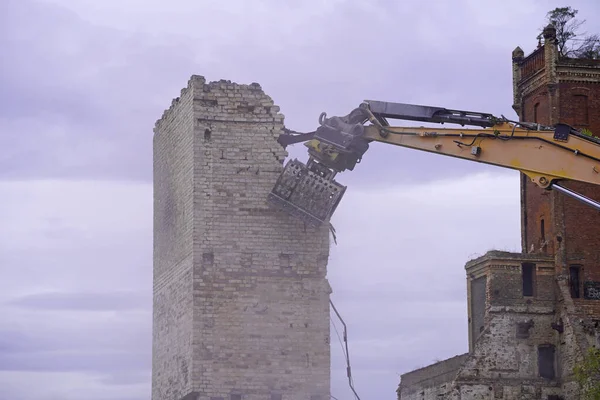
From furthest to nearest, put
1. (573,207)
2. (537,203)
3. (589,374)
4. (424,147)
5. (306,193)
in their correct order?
(537,203), (573,207), (589,374), (306,193), (424,147)

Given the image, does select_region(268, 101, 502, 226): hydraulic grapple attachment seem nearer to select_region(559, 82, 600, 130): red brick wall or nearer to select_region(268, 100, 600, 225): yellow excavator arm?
select_region(268, 100, 600, 225): yellow excavator arm

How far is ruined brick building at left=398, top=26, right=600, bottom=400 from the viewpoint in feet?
166

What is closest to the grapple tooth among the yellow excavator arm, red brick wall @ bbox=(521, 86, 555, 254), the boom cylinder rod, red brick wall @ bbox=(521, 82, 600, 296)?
the yellow excavator arm

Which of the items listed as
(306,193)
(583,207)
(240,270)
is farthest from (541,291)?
(240,270)

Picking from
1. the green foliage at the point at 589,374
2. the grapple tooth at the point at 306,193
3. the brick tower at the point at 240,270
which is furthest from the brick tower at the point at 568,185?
the brick tower at the point at 240,270

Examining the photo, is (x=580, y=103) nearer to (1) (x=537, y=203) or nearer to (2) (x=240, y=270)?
(1) (x=537, y=203)

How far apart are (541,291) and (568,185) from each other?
415 cm

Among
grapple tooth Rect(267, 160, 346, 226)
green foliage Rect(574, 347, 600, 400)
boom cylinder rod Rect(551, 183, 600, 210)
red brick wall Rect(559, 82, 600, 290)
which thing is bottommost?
green foliage Rect(574, 347, 600, 400)

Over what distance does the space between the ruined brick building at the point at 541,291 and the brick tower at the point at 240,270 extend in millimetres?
19977

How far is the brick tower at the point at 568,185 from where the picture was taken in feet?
173

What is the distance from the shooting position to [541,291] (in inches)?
2047

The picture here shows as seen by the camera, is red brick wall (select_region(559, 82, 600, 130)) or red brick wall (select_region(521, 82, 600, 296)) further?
red brick wall (select_region(559, 82, 600, 130))

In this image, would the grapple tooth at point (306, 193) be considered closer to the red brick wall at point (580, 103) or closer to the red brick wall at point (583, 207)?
the red brick wall at point (583, 207)

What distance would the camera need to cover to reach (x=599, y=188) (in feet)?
172
